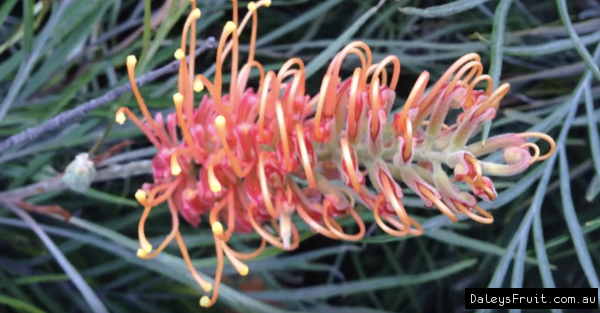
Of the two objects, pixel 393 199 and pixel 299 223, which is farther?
pixel 299 223

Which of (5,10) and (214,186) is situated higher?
(5,10)

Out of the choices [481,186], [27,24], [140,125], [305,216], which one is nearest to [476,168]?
[481,186]

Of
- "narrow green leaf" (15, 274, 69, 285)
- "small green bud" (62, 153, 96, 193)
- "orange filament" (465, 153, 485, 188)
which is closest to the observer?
"orange filament" (465, 153, 485, 188)

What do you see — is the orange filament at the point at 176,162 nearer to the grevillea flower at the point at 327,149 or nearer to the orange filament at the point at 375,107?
the grevillea flower at the point at 327,149

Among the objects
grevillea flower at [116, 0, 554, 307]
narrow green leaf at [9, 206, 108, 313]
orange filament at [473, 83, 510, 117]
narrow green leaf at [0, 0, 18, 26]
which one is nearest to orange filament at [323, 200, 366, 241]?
grevillea flower at [116, 0, 554, 307]

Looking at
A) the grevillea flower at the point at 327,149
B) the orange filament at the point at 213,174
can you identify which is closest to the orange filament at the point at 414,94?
the grevillea flower at the point at 327,149

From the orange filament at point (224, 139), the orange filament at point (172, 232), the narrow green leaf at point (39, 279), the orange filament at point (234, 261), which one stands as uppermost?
the orange filament at point (224, 139)

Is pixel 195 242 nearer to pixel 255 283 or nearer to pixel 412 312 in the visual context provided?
pixel 255 283

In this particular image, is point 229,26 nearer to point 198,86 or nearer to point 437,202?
point 198,86

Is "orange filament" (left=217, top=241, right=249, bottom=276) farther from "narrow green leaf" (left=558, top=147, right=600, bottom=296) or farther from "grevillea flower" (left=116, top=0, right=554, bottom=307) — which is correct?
"narrow green leaf" (left=558, top=147, right=600, bottom=296)
